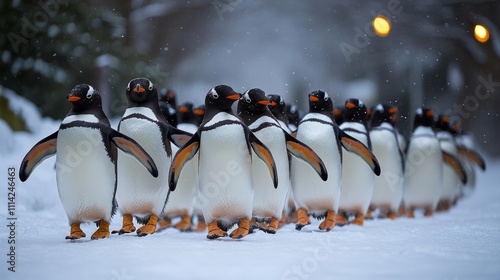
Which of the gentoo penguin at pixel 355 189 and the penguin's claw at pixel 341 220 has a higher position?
the gentoo penguin at pixel 355 189

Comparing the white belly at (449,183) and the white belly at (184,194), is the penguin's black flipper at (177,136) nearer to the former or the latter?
the white belly at (184,194)

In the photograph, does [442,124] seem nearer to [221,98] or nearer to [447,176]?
[447,176]

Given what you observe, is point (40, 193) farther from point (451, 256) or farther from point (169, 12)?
point (169, 12)

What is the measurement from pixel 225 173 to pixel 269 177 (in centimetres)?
40

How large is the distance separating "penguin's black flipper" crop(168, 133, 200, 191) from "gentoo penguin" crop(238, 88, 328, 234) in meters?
0.39

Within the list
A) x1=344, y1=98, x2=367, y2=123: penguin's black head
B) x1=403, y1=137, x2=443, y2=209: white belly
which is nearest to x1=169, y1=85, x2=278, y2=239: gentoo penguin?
x1=344, y1=98, x2=367, y2=123: penguin's black head

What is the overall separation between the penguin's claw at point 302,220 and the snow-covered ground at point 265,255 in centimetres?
4

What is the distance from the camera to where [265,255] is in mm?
1967

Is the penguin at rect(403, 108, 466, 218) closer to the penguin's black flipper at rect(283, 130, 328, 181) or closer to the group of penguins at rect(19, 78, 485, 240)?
the group of penguins at rect(19, 78, 485, 240)

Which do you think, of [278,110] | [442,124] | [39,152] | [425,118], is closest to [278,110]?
[278,110]

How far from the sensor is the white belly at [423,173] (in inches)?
166

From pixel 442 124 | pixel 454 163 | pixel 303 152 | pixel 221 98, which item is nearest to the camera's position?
pixel 221 98

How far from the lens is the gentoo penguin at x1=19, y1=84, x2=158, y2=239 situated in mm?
2383

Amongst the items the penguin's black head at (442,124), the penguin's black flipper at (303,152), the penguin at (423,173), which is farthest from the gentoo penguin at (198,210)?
the penguin's black head at (442,124)
